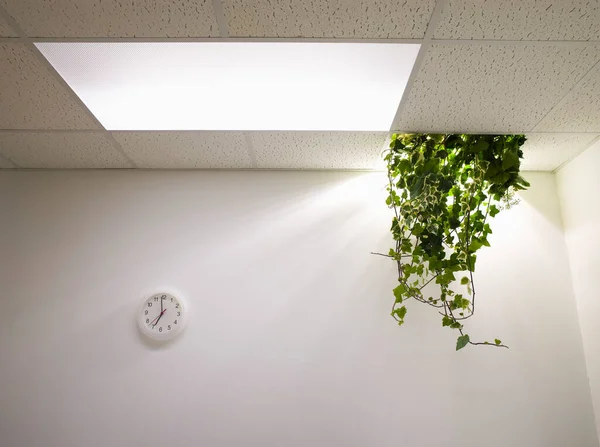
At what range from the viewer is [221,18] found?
58.0 inches

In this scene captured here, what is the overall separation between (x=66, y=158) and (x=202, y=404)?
1.44 metres

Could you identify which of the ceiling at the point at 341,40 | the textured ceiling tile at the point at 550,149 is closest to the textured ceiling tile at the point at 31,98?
the ceiling at the point at 341,40

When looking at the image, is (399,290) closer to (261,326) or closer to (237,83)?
(261,326)

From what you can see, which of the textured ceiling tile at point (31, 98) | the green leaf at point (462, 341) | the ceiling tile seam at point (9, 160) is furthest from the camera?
the ceiling tile seam at point (9, 160)

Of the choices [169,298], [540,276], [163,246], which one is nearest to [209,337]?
[169,298]

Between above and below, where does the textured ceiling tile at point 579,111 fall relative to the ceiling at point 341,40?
above

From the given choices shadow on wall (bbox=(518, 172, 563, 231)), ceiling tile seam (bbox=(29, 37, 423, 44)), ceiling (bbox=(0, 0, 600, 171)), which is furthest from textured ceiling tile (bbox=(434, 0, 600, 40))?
shadow on wall (bbox=(518, 172, 563, 231))

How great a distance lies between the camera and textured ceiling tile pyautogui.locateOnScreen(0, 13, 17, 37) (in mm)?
1488

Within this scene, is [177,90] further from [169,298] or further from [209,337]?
[209,337]

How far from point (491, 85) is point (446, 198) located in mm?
536

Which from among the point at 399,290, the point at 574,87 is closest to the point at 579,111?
the point at 574,87

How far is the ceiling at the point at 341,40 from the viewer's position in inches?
56.7

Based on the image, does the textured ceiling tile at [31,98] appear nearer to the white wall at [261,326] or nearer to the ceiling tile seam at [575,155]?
the white wall at [261,326]

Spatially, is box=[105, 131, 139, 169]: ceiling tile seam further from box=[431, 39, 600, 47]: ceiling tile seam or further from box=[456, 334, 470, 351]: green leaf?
box=[456, 334, 470, 351]: green leaf
